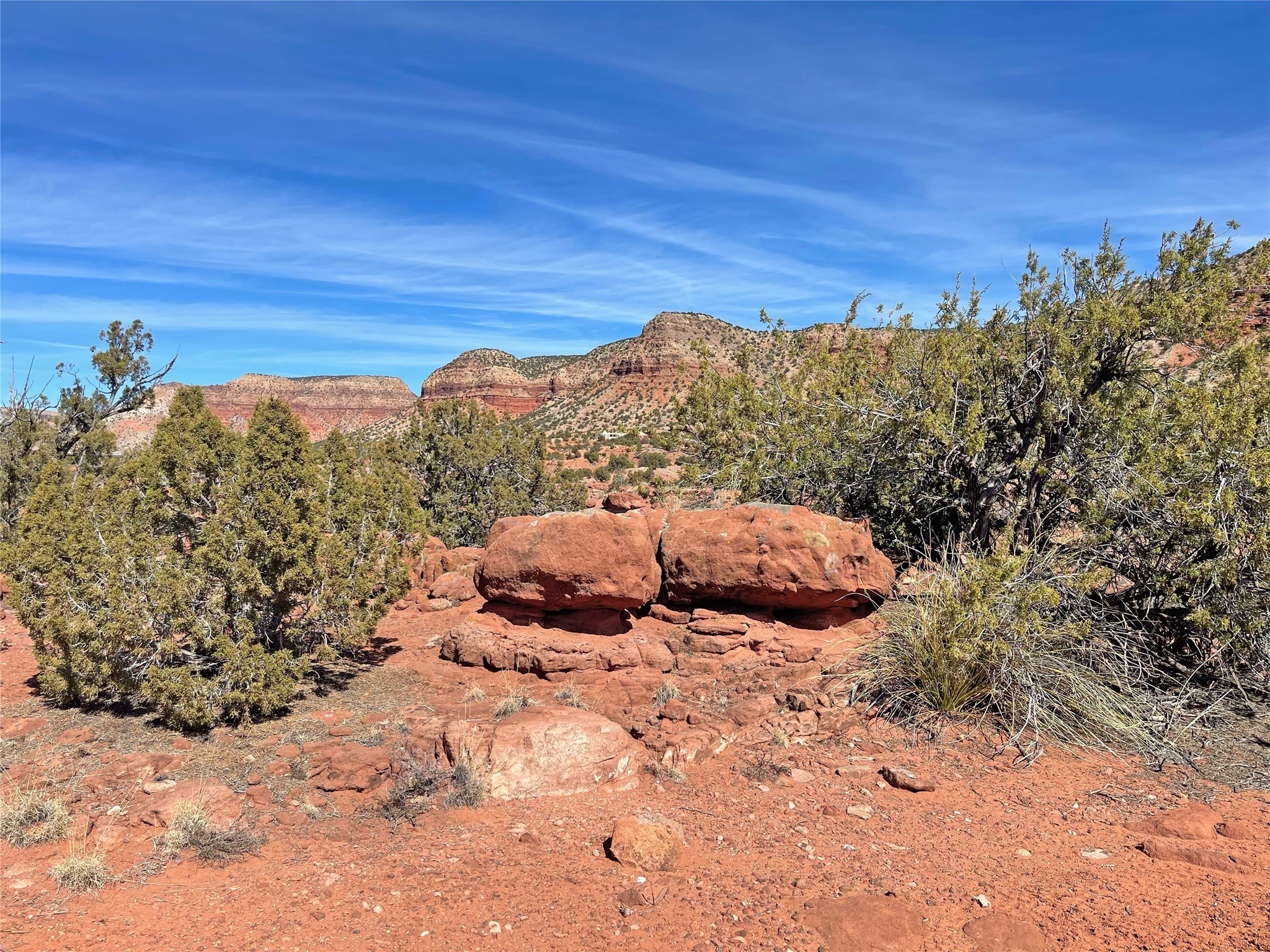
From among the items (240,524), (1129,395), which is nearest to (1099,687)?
(1129,395)

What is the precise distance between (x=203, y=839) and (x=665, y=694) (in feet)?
12.2

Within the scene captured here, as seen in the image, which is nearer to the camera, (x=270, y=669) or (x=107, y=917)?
(x=107, y=917)

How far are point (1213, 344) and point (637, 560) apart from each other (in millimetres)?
6677

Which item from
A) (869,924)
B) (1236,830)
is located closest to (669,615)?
(869,924)

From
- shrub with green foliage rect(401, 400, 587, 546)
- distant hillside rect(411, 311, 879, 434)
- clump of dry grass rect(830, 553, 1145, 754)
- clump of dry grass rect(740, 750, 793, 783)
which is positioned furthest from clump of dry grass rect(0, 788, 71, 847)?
distant hillside rect(411, 311, 879, 434)

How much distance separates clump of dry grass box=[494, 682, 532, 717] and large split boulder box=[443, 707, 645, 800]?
0.69 m

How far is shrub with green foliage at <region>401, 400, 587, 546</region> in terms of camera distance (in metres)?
14.6

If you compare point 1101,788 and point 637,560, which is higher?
point 637,560

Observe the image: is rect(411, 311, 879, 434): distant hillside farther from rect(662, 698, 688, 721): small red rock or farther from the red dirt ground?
the red dirt ground

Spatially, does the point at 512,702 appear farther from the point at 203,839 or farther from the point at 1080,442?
the point at 1080,442

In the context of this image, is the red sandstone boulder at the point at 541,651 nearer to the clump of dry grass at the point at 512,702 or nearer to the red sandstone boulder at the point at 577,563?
the red sandstone boulder at the point at 577,563

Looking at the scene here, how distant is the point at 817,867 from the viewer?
4.12m

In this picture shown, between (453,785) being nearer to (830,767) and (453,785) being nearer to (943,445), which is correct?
(830,767)

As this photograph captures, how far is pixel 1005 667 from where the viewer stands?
568 cm
